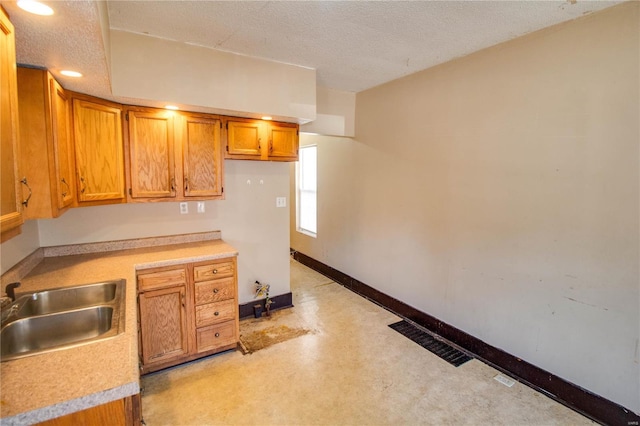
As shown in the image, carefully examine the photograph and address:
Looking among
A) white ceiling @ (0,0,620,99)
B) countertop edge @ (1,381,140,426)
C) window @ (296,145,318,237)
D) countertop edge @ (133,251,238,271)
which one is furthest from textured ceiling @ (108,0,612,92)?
window @ (296,145,318,237)

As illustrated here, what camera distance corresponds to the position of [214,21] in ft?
7.26

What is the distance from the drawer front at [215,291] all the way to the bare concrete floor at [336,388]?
0.54 m

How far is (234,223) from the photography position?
3459 millimetres

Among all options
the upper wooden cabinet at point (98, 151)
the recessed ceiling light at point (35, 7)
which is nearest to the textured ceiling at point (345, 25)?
the upper wooden cabinet at point (98, 151)

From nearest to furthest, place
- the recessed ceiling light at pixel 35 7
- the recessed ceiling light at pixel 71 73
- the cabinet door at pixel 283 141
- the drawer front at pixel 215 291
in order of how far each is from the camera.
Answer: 1. the recessed ceiling light at pixel 35 7
2. the recessed ceiling light at pixel 71 73
3. the drawer front at pixel 215 291
4. the cabinet door at pixel 283 141

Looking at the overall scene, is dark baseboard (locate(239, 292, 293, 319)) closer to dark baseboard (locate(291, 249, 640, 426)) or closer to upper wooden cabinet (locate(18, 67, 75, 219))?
dark baseboard (locate(291, 249, 640, 426))

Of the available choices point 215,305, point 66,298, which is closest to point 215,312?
point 215,305

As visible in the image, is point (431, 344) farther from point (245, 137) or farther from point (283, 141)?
point (245, 137)

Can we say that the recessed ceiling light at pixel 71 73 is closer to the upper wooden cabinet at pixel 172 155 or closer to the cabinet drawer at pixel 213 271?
the upper wooden cabinet at pixel 172 155

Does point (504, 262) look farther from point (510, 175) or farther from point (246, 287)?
point (246, 287)

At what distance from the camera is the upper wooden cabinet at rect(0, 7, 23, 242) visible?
3.73 feet

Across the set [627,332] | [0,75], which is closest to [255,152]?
[0,75]

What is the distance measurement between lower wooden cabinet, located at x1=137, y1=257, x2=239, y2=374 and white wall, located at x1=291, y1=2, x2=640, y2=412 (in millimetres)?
1994

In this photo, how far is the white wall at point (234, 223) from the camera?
8.75 ft
